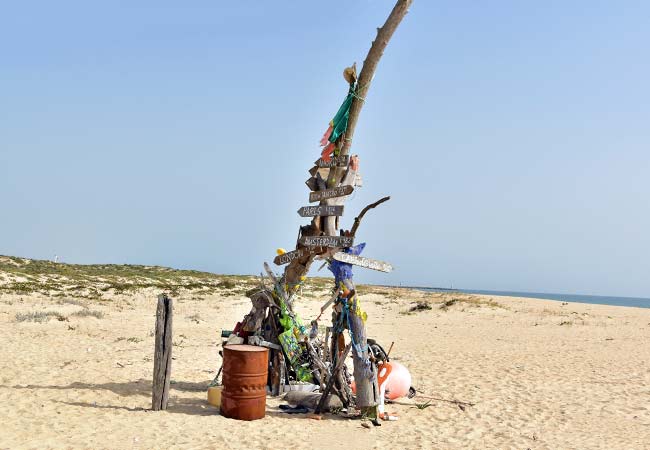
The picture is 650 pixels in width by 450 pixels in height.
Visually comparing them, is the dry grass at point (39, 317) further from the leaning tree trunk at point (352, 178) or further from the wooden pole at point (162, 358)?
the leaning tree trunk at point (352, 178)

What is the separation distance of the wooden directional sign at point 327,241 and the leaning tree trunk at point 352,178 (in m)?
0.24

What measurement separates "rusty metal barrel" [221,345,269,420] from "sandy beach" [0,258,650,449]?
22 centimetres

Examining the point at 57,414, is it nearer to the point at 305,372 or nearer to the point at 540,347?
the point at 305,372

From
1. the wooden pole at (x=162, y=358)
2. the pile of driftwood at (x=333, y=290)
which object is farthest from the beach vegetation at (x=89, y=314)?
the wooden pole at (x=162, y=358)

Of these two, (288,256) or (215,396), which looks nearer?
(215,396)

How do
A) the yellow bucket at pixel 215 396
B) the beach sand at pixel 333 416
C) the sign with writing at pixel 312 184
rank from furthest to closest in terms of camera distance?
the sign with writing at pixel 312 184 < the yellow bucket at pixel 215 396 < the beach sand at pixel 333 416

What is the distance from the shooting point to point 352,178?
9.40m

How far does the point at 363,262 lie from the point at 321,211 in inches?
44.7

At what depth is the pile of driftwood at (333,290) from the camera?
8.88 m

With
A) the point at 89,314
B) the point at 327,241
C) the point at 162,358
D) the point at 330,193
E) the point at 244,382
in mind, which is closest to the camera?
the point at 244,382

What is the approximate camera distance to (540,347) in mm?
18750

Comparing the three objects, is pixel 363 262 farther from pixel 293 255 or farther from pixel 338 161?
pixel 338 161

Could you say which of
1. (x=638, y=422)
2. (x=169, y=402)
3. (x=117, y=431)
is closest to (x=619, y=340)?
(x=638, y=422)

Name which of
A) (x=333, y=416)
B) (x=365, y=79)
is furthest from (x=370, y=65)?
(x=333, y=416)
